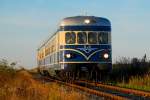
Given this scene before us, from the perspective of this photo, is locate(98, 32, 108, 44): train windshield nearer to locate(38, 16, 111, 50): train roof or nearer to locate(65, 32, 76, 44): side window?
locate(38, 16, 111, 50): train roof

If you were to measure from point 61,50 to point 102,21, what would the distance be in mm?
2476

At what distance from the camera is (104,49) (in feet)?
78.5

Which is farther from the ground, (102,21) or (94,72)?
(102,21)

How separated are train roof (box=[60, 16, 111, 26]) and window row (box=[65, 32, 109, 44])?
0.47 m

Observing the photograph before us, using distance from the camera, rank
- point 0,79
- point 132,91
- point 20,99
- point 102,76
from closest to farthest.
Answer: point 20,99, point 132,91, point 0,79, point 102,76

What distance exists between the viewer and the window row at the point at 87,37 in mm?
24031

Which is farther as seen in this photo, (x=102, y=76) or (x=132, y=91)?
(x=102, y=76)

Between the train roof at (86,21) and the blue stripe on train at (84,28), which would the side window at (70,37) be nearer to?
the blue stripe on train at (84,28)

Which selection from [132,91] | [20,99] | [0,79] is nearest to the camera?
[20,99]

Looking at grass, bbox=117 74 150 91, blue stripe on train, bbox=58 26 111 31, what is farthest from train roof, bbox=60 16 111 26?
grass, bbox=117 74 150 91

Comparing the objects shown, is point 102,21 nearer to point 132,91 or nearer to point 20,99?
point 132,91

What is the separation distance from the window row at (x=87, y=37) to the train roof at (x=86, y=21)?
47cm

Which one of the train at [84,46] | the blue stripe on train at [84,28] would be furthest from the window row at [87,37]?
the blue stripe on train at [84,28]

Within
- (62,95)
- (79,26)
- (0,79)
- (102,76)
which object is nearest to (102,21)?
(79,26)
